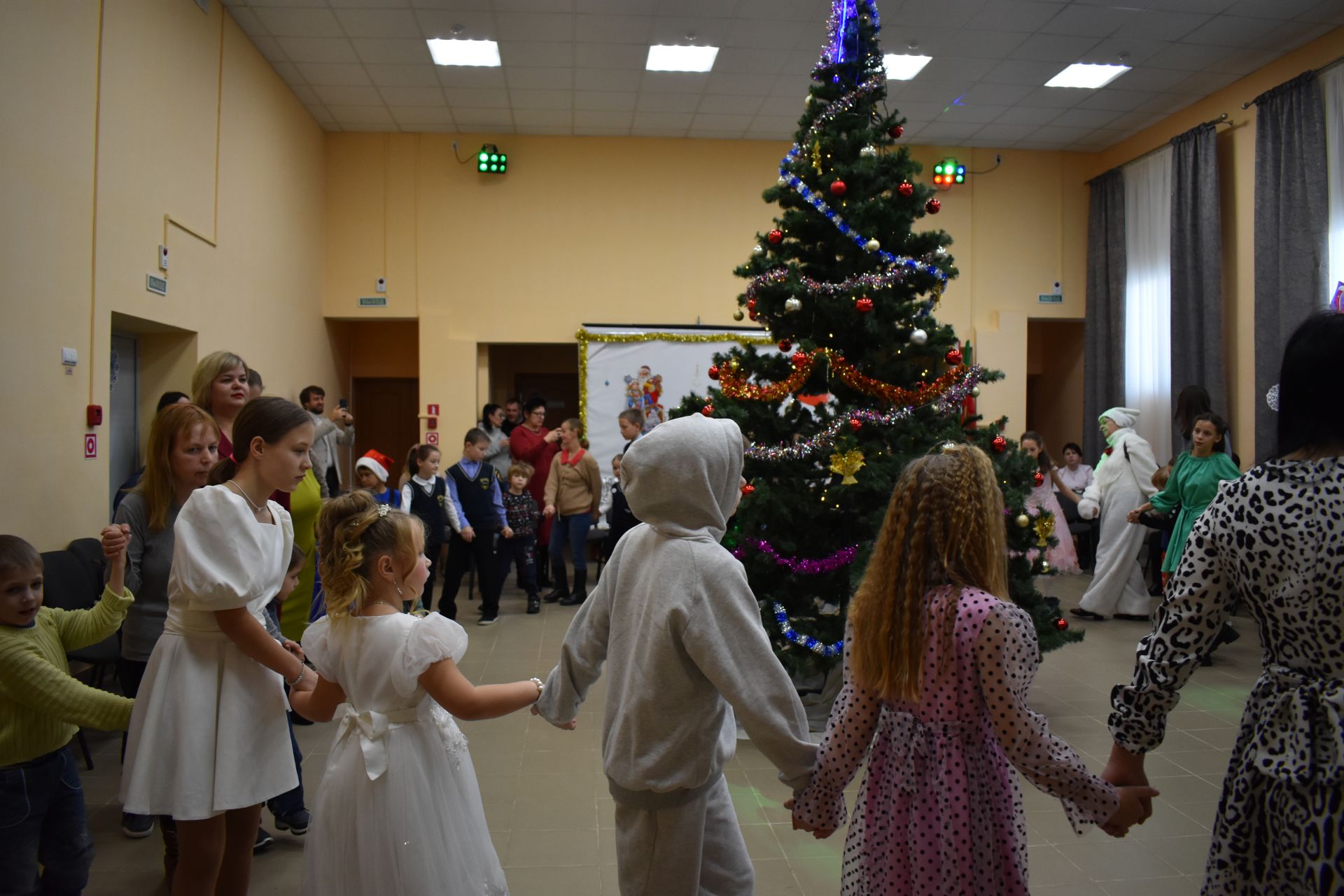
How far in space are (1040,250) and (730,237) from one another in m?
3.71

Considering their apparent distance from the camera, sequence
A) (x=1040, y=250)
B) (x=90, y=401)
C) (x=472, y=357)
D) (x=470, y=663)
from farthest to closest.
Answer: (x=1040, y=250) → (x=472, y=357) → (x=470, y=663) → (x=90, y=401)

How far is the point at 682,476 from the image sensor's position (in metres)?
1.92

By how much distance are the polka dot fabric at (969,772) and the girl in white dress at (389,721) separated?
83 centimetres

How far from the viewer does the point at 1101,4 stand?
22.9ft

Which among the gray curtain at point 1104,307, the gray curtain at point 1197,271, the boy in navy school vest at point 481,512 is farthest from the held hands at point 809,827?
the gray curtain at point 1104,307

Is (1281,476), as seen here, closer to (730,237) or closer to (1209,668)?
(1209,668)

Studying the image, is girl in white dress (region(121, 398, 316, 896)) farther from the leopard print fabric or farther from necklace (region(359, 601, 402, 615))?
the leopard print fabric

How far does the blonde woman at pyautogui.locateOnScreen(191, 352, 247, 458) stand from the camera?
139 inches

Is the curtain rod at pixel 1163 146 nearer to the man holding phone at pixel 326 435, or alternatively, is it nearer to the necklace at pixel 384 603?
the man holding phone at pixel 326 435

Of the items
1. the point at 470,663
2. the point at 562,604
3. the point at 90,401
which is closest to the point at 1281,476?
the point at 470,663

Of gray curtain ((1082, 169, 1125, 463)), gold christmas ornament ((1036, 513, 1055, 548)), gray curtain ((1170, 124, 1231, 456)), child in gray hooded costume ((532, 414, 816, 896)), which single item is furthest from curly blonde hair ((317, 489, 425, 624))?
gray curtain ((1082, 169, 1125, 463))

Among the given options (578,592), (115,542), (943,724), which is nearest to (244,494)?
(115,542)

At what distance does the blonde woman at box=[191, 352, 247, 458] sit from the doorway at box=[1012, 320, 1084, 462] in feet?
32.0

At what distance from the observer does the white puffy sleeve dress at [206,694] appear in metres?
2.12
